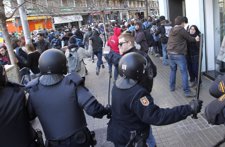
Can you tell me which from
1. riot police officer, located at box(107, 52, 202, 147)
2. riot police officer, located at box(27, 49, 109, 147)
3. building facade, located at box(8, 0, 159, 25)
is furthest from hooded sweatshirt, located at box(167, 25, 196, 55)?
building facade, located at box(8, 0, 159, 25)

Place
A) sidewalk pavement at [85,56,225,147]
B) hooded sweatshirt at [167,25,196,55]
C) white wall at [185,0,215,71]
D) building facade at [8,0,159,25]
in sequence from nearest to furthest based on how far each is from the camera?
sidewalk pavement at [85,56,225,147] → hooded sweatshirt at [167,25,196,55] → white wall at [185,0,215,71] → building facade at [8,0,159,25]

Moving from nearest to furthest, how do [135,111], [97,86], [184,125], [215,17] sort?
[135,111]
[184,125]
[215,17]
[97,86]

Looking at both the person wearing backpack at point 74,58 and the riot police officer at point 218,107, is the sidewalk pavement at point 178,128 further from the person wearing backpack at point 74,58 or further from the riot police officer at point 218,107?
the riot police officer at point 218,107

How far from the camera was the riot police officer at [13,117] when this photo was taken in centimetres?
246

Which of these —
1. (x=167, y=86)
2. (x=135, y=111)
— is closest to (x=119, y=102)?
(x=135, y=111)

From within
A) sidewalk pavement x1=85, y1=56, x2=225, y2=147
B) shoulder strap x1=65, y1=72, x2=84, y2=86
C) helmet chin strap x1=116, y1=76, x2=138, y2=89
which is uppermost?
shoulder strap x1=65, y1=72, x2=84, y2=86

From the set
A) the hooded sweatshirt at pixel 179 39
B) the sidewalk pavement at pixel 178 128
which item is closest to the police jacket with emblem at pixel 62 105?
the sidewalk pavement at pixel 178 128

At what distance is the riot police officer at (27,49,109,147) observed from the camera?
261cm

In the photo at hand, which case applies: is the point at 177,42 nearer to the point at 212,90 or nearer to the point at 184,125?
the point at 184,125

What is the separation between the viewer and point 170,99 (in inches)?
255

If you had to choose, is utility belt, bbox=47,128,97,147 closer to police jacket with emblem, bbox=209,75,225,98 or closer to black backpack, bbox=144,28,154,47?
police jacket with emblem, bbox=209,75,225,98

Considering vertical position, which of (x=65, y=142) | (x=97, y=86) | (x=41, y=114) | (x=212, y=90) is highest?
(x=212, y=90)

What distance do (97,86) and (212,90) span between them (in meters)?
6.64

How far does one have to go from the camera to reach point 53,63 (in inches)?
110
